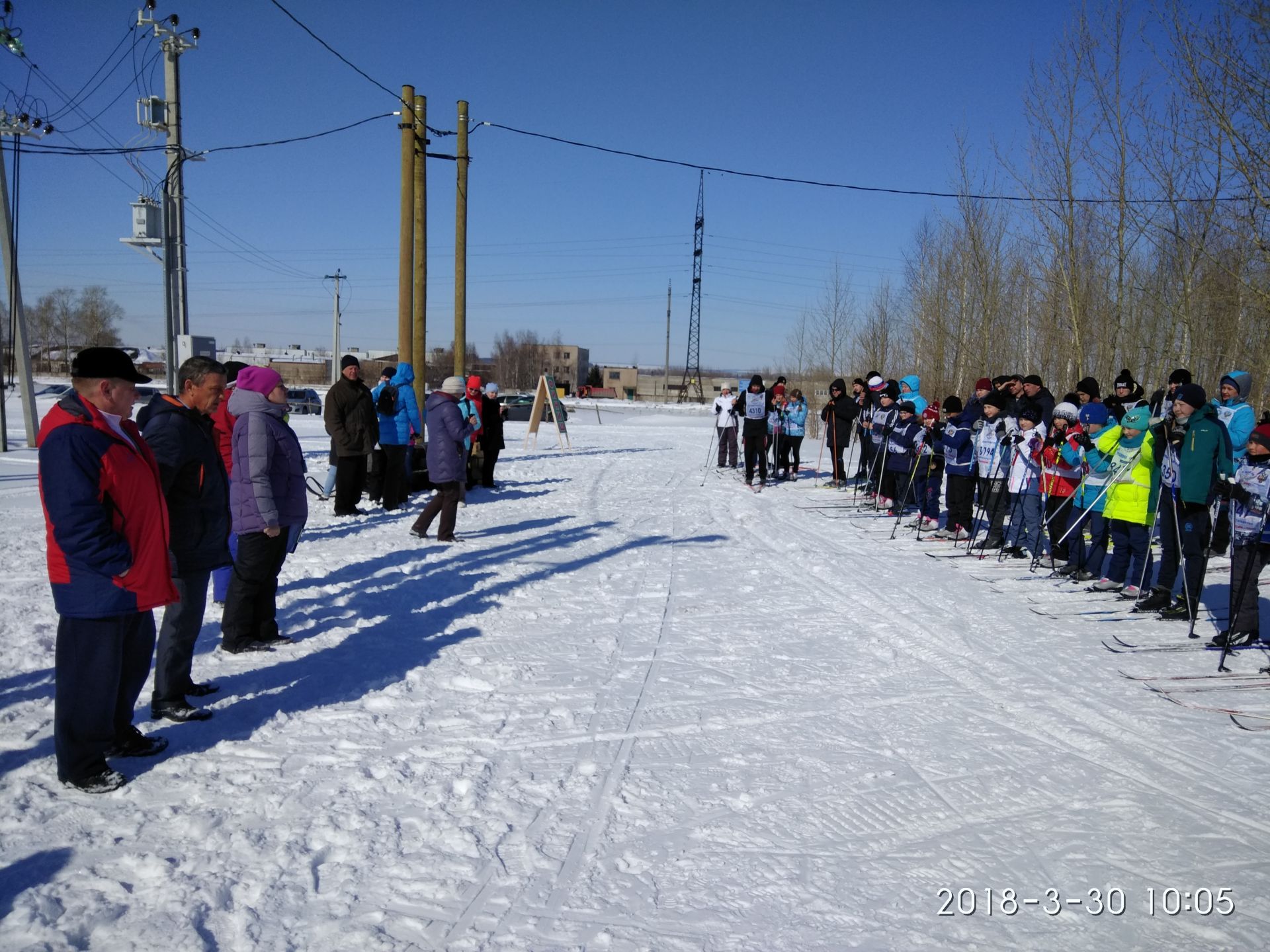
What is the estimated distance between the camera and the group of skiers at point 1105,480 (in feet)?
20.7

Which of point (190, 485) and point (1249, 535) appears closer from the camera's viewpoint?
point (190, 485)

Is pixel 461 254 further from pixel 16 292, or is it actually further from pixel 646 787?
pixel 646 787

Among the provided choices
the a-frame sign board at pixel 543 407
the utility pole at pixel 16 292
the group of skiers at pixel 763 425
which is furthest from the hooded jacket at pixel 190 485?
the a-frame sign board at pixel 543 407

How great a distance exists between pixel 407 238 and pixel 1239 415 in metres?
12.5

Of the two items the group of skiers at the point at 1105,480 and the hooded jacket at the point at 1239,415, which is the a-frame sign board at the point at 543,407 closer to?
the group of skiers at the point at 1105,480

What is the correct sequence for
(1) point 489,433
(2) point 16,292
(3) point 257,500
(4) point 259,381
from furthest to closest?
1. (2) point 16,292
2. (1) point 489,433
3. (4) point 259,381
4. (3) point 257,500

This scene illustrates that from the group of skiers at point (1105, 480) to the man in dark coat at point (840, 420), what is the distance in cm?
252

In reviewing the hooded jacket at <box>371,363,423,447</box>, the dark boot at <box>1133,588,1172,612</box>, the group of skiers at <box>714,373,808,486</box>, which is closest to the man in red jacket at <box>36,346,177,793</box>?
the dark boot at <box>1133,588,1172,612</box>

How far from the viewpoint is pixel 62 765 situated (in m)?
3.63

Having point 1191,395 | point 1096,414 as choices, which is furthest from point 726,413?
point 1191,395

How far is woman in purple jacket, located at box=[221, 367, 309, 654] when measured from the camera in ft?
18.0

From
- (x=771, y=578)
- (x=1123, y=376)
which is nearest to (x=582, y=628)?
(x=771, y=578)

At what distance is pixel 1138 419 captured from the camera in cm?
770

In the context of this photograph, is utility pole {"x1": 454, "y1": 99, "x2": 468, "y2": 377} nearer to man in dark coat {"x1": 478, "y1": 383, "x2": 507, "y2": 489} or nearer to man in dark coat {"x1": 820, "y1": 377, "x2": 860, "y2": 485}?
man in dark coat {"x1": 478, "y1": 383, "x2": 507, "y2": 489}
